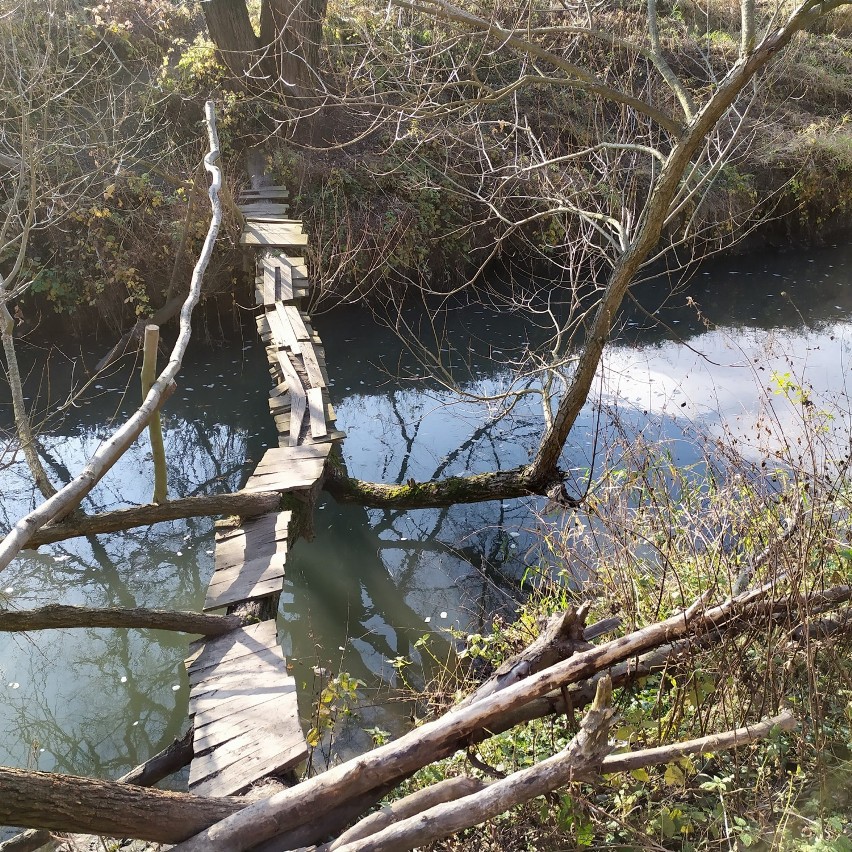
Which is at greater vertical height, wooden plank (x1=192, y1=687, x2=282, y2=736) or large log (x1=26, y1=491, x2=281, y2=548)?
large log (x1=26, y1=491, x2=281, y2=548)

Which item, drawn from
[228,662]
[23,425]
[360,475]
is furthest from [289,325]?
[228,662]

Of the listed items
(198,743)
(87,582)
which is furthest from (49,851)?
(87,582)

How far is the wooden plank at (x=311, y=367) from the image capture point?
235 inches

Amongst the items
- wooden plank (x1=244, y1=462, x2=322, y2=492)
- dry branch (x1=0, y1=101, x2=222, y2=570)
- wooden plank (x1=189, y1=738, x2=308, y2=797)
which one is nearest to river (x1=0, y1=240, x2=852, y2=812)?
dry branch (x1=0, y1=101, x2=222, y2=570)

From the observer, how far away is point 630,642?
2779 mm

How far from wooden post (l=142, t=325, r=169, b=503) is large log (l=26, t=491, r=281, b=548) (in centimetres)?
38

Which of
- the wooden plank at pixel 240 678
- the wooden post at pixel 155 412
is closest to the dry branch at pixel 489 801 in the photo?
the wooden plank at pixel 240 678

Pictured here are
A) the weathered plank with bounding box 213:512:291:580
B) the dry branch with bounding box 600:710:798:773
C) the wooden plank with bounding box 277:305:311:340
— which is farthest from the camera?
the wooden plank with bounding box 277:305:311:340

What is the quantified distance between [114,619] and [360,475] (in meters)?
3.74

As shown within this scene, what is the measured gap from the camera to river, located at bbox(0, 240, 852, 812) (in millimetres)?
4660

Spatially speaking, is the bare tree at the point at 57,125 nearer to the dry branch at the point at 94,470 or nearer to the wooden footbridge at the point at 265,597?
the wooden footbridge at the point at 265,597

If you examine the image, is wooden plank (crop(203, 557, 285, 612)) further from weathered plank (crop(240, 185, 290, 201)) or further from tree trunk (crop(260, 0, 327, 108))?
tree trunk (crop(260, 0, 327, 108))

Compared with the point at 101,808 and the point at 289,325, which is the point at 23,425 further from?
the point at 289,325

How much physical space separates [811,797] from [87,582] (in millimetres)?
5166
